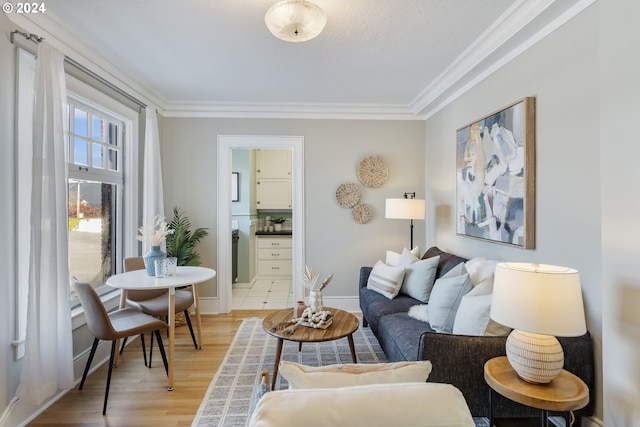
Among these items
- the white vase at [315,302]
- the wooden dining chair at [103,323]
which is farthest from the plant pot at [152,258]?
the white vase at [315,302]

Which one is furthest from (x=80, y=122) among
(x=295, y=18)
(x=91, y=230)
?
(x=295, y=18)

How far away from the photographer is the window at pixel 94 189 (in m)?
2.63

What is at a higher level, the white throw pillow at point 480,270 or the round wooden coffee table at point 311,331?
the white throw pillow at point 480,270

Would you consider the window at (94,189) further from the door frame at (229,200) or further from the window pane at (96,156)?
the door frame at (229,200)

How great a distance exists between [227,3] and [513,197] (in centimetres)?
232

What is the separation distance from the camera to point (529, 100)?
219 centimetres

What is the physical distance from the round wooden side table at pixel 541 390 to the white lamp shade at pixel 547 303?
0.86 feet

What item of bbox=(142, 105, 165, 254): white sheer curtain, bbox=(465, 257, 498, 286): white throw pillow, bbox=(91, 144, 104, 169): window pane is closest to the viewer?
bbox=(465, 257, 498, 286): white throw pillow

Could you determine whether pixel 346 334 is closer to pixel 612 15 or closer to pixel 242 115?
pixel 612 15

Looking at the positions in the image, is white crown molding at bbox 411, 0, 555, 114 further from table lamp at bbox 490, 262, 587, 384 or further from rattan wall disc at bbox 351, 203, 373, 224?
table lamp at bbox 490, 262, 587, 384

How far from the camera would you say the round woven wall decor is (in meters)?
4.06

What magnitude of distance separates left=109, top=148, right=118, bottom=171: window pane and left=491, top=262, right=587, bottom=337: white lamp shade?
3.42 meters

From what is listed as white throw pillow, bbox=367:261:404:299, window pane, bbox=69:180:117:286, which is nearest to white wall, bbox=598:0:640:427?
white throw pillow, bbox=367:261:404:299

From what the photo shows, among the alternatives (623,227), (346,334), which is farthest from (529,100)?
(346,334)
